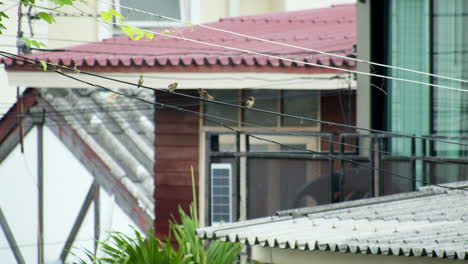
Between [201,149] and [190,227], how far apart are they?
4.97 meters

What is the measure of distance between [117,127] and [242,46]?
248cm

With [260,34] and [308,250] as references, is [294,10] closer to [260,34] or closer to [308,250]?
[260,34]

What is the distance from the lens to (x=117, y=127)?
17.4 m

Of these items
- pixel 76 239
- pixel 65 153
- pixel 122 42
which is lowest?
pixel 76 239

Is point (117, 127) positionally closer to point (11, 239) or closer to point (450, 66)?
point (11, 239)

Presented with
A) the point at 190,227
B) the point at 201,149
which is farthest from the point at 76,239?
the point at 190,227

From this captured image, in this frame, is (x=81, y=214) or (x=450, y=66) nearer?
(x=450, y=66)

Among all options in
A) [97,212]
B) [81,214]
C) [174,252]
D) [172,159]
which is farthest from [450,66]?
[81,214]

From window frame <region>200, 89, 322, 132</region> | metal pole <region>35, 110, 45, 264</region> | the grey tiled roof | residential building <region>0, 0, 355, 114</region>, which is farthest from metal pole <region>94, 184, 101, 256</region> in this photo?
window frame <region>200, 89, 322, 132</region>

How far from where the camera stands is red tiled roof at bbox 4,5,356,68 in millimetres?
15078

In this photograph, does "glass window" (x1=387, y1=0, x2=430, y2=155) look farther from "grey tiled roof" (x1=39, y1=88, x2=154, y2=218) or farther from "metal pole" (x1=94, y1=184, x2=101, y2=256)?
"metal pole" (x1=94, y1=184, x2=101, y2=256)

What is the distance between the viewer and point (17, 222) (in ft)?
59.3

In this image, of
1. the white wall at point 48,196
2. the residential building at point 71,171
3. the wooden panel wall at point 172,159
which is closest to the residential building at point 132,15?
the residential building at point 71,171

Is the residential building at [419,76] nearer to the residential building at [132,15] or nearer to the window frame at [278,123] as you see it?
the window frame at [278,123]
